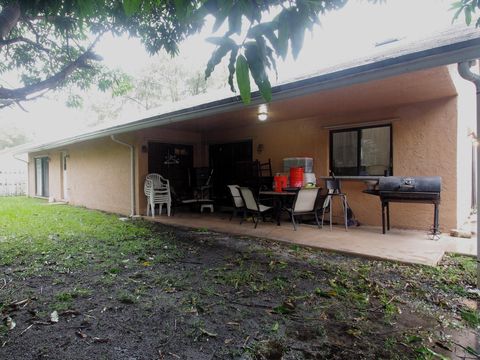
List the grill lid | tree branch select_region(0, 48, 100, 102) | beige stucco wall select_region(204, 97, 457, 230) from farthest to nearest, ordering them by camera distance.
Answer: beige stucco wall select_region(204, 97, 457, 230), the grill lid, tree branch select_region(0, 48, 100, 102)

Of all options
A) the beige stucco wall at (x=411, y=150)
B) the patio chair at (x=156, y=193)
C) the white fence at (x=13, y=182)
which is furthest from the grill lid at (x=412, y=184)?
the white fence at (x=13, y=182)

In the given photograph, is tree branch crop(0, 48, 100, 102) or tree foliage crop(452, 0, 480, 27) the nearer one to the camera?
tree foliage crop(452, 0, 480, 27)

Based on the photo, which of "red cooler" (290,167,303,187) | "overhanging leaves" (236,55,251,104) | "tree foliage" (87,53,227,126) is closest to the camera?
"overhanging leaves" (236,55,251,104)

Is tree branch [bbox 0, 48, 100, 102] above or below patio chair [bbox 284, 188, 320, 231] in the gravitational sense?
above

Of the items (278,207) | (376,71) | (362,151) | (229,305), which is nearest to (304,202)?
(278,207)

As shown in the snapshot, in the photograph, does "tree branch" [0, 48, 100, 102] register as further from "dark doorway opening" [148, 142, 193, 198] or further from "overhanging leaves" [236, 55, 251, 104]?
"overhanging leaves" [236, 55, 251, 104]

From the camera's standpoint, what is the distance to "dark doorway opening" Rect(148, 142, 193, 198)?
8.46 m

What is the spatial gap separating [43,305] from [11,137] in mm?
41914

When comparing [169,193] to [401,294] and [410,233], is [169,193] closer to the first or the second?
[410,233]

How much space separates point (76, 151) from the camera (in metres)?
11.1

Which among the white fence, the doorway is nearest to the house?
the doorway

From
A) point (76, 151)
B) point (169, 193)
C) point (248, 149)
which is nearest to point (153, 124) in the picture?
point (169, 193)

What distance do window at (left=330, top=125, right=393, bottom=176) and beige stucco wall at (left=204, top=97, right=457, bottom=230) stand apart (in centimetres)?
16

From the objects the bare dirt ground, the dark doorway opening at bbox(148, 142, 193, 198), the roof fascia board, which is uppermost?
the roof fascia board
